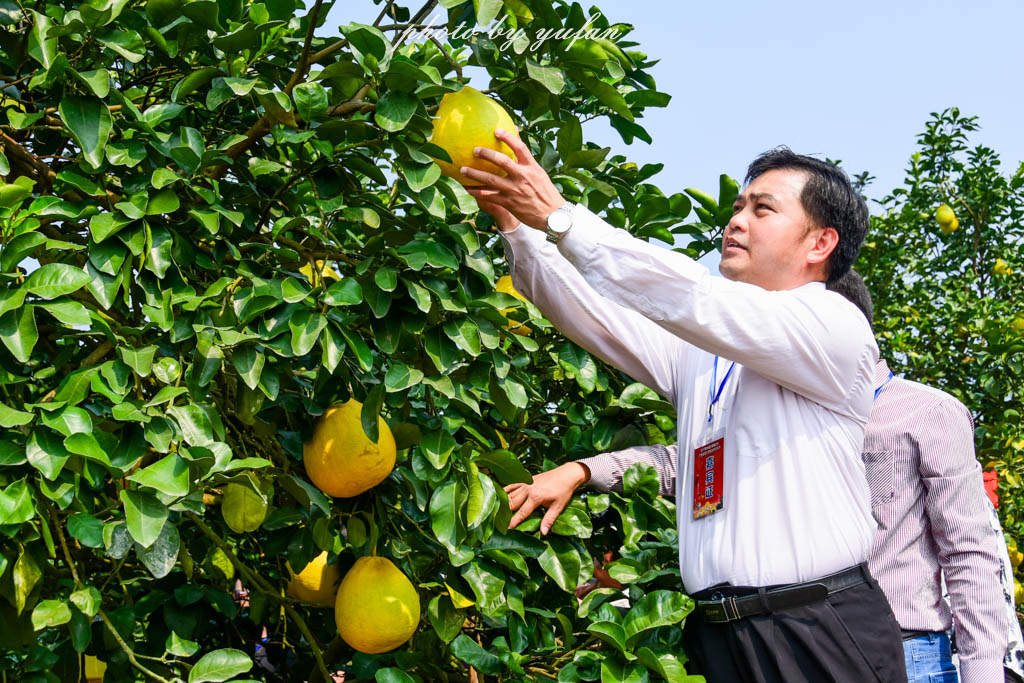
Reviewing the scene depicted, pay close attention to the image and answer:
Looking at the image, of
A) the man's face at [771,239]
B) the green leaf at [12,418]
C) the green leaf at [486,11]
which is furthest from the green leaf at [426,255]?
the man's face at [771,239]

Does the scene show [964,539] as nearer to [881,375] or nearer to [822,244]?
[881,375]

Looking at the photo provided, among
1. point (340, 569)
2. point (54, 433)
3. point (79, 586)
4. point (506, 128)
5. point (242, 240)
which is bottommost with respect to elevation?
point (340, 569)

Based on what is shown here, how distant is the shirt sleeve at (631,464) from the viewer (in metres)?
2.03

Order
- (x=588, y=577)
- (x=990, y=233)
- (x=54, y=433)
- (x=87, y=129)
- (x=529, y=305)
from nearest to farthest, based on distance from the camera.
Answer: (x=54, y=433), (x=87, y=129), (x=588, y=577), (x=529, y=305), (x=990, y=233)

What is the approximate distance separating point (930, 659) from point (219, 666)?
1.49 m

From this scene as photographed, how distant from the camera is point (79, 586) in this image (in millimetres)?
1645

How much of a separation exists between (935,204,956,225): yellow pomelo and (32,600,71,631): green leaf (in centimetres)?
527

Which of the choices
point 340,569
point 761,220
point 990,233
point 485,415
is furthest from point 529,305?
point 990,233

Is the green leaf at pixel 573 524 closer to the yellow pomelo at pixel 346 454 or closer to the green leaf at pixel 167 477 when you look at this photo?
the yellow pomelo at pixel 346 454

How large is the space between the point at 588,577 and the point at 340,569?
63 centimetres

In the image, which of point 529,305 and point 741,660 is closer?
point 741,660

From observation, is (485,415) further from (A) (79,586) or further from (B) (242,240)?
(A) (79,586)

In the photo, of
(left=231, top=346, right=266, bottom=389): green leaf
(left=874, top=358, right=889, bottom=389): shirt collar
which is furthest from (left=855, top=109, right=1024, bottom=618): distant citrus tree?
(left=231, top=346, right=266, bottom=389): green leaf

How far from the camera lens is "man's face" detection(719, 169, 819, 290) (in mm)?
2012
